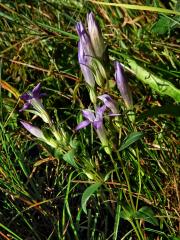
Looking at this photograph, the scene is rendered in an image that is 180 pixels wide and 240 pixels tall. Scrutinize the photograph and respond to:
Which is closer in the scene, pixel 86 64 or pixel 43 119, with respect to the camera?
pixel 86 64

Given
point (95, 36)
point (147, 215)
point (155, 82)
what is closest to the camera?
point (95, 36)

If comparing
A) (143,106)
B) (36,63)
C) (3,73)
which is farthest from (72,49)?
(143,106)

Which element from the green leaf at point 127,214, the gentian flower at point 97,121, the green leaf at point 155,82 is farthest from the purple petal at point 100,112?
the green leaf at point 155,82

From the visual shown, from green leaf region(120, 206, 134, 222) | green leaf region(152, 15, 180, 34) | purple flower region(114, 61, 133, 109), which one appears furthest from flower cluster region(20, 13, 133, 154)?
green leaf region(152, 15, 180, 34)

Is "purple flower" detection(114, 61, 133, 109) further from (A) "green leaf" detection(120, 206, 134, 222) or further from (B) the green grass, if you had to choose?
(A) "green leaf" detection(120, 206, 134, 222)

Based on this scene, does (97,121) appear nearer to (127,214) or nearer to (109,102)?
(109,102)

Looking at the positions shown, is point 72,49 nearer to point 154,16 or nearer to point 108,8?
point 108,8

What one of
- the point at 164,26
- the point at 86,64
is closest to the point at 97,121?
the point at 86,64
